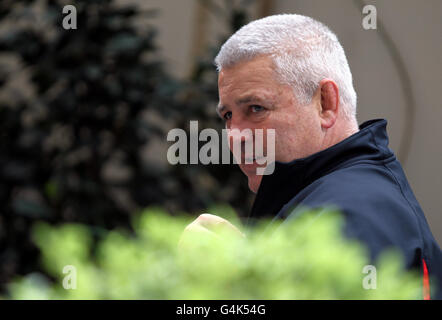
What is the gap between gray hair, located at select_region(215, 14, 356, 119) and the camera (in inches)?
54.7

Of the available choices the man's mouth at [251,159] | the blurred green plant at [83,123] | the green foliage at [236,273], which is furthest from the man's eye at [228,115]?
the blurred green plant at [83,123]

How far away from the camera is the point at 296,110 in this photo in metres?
1.41

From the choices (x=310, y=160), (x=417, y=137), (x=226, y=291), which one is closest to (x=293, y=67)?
(x=310, y=160)

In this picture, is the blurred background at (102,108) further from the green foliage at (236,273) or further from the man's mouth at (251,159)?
the green foliage at (236,273)

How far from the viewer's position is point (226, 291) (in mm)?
452

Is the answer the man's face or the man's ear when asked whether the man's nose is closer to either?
the man's face


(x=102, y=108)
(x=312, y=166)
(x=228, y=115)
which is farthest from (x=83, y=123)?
(x=312, y=166)

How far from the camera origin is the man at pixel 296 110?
4.29 ft

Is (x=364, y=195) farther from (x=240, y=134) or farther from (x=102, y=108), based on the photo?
(x=102, y=108)

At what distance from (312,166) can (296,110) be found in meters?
0.15

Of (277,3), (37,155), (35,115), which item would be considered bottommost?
(37,155)

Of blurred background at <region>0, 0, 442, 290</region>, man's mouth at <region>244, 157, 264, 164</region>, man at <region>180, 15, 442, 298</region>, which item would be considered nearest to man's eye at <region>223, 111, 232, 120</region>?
man at <region>180, 15, 442, 298</region>

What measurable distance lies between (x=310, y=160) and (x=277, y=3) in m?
2.88
